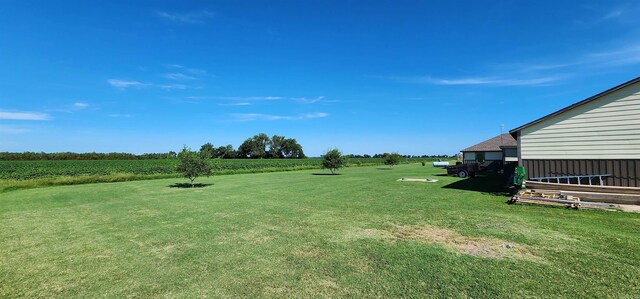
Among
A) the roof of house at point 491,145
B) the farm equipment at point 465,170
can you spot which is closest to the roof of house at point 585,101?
the farm equipment at point 465,170

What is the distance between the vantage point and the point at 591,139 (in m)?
11.1

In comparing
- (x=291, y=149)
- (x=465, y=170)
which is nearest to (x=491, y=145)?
(x=465, y=170)

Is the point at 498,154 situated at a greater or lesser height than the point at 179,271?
greater

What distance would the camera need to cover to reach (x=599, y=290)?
12.3 ft

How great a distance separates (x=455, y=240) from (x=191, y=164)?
1917 centimetres

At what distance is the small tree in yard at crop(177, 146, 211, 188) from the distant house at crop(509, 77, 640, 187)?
19.5m

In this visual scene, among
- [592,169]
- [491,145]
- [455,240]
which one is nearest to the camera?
[455,240]

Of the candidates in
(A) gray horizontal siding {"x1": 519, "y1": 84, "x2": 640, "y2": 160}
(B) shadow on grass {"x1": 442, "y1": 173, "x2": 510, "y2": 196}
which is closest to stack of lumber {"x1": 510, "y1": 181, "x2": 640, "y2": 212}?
(A) gray horizontal siding {"x1": 519, "y1": 84, "x2": 640, "y2": 160}

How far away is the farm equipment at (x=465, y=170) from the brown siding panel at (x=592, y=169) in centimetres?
1236

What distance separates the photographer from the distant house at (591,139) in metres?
10.4

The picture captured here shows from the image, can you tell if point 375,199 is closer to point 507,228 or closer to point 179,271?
point 507,228

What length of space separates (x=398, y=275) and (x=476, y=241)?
2.65m

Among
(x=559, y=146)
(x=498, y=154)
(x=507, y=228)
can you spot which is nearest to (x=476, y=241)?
(x=507, y=228)

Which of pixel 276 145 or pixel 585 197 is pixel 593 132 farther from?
pixel 276 145
